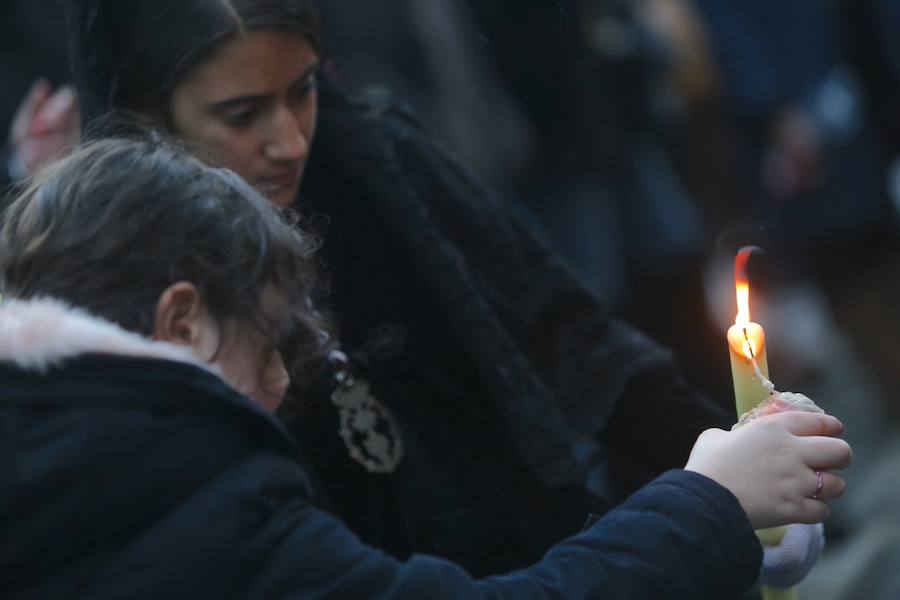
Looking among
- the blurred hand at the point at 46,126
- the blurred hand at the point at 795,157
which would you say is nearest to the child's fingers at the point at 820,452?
the blurred hand at the point at 46,126

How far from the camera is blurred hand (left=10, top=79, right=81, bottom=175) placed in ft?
10.5

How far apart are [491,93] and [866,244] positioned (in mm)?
1387

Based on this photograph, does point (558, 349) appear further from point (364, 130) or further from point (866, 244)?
point (866, 244)

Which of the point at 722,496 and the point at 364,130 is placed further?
the point at 364,130

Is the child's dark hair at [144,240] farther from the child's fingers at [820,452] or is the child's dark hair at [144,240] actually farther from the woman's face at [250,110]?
the child's fingers at [820,452]

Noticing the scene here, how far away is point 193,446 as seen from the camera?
1685 millimetres

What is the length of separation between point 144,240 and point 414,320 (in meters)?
0.87

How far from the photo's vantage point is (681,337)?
4941 millimetres

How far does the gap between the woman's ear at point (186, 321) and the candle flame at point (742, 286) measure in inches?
22.9

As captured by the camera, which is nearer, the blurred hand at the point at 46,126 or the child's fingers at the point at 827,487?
the child's fingers at the point at 827,487

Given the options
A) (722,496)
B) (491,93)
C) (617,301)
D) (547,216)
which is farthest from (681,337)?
(722,496)

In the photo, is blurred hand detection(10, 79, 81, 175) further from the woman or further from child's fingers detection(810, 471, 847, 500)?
child's fingers detection(810, 471, 847, 500)

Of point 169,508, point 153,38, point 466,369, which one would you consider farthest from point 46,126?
point 169,508

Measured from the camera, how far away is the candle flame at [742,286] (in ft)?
5.91
